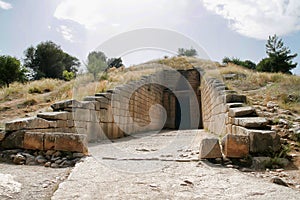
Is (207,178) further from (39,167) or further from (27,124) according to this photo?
(27,124)

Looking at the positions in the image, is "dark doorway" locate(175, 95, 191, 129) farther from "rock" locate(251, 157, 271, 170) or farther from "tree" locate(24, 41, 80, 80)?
"tree" locate(24, 41, 80, 80)

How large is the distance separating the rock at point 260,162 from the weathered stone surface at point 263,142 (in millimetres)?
157

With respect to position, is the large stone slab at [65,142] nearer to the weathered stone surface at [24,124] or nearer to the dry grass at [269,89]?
the weathered stone surface at [24,124]

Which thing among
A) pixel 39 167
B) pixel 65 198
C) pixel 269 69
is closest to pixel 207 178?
pixel 65 198

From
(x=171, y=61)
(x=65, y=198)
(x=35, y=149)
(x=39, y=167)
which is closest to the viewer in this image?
(x=65, y=198)

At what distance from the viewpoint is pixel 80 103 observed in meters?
5.11

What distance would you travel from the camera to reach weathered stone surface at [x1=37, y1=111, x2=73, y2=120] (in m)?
4.18

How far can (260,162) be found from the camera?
297 centimetres

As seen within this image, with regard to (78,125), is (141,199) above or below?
below

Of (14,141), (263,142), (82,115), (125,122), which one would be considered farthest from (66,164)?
(125,122)

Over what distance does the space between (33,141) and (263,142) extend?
127 inches

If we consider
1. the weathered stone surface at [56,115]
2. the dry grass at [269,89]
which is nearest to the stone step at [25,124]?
the weathered stone surface at [56,115]

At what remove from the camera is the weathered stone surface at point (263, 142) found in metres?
3.17

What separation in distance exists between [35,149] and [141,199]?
2.20 metres
